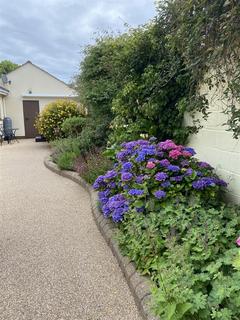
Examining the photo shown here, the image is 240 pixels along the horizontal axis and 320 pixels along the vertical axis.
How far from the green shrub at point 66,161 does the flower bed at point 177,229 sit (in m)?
3.41

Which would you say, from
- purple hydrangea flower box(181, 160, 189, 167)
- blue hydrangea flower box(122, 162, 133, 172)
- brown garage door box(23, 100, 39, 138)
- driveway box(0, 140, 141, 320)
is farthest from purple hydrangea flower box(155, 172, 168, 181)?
brown garage door box(23, 100, 39, 138)

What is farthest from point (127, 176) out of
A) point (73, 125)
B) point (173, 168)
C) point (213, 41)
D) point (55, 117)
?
point (55, 117)

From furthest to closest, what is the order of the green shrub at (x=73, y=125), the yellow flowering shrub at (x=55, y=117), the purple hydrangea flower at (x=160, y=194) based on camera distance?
the yellow flowering shrub at (x=55, y=117), the green shrub at (x=73, y=125), the purple hydrangea flower at (x=160, y=194)

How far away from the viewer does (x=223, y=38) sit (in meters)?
2.72

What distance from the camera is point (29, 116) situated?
64.6ft

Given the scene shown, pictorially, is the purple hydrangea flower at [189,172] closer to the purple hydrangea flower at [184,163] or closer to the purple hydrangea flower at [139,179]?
the purple hydrangea flower at [184,163]

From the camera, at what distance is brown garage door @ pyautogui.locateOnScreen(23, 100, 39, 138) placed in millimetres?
19609

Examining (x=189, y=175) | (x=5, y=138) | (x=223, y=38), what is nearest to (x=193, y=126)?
(x=189, y=175)

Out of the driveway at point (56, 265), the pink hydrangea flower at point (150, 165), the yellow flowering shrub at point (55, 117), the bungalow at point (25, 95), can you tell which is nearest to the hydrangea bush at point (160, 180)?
the pink hydrangea flower at point (150, 165)

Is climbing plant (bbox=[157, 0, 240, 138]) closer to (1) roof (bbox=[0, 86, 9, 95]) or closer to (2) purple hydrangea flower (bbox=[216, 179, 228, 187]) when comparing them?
(2) purple hydrangea flower (bbox=[216, 179, 228, 187])

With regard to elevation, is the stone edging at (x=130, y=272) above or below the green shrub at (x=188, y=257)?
below

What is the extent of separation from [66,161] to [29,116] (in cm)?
1280

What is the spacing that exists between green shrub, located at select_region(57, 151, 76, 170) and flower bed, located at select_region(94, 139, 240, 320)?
11.2 feet

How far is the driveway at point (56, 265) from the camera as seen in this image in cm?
256
